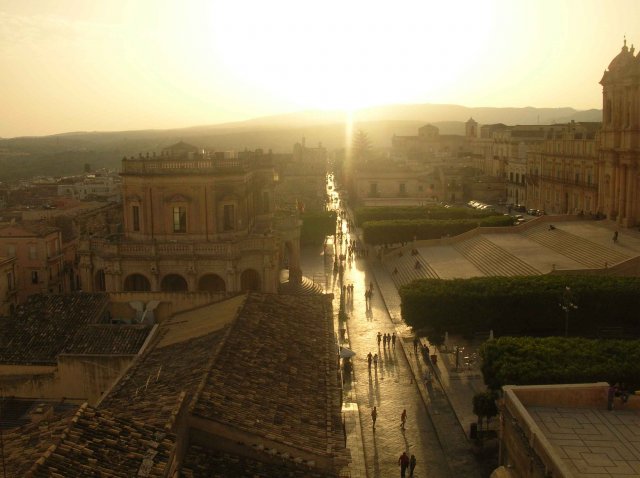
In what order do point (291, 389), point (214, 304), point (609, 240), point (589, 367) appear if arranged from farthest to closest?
point (609, 240), point (214, 304), point (589, 367), point (291, 389)

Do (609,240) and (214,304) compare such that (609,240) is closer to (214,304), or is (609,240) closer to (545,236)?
(545,236)

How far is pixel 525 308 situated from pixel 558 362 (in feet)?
30.1

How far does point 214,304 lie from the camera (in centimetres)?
2566

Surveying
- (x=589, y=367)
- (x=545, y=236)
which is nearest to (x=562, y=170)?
(x=545, y=236)

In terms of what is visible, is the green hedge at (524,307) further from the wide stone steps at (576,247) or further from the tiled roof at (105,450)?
the tiled roof at (105,450)

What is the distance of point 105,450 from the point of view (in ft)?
37.6

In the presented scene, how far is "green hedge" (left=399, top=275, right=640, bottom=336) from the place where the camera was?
104ft

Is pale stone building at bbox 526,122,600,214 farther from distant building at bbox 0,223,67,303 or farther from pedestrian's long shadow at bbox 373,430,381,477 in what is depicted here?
pedestrian's long shadow at bbox 373,430,381,477

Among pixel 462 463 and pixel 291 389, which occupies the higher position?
pixel 291 389

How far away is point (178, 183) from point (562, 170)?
156 ft

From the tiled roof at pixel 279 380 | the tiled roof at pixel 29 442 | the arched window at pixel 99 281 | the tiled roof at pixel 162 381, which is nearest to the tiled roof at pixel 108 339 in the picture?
the tiled roof at pixel 162 381

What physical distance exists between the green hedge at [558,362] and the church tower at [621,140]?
28670mm

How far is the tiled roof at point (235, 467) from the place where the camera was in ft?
43.1

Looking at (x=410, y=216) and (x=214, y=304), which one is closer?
(x=214, y=304)
